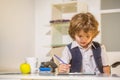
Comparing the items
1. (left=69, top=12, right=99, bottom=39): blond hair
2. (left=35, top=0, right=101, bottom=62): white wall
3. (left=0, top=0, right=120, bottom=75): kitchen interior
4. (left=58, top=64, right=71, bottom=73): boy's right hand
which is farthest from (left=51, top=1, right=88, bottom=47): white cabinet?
(left=58, top=64, right=71, bottom=73): boy's right hand

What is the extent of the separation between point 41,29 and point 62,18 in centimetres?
36

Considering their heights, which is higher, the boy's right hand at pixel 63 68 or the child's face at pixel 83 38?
the child's face at pixel 83 38

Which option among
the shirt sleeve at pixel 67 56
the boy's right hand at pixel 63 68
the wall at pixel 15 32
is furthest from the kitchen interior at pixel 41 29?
the boy's right hand at pixel 63 68

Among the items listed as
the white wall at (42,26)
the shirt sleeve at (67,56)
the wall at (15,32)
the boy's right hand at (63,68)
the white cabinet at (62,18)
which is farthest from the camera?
the white wall at (42,26)

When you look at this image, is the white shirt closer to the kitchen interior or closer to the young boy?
the young boy

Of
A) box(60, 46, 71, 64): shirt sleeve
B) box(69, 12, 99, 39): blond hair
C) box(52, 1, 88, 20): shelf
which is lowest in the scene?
box(60, 46, 71, 64): shirt sleeve

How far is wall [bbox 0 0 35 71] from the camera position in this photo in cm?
201

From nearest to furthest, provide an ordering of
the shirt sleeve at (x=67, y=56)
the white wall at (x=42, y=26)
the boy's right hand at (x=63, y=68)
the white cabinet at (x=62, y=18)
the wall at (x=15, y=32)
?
the boy's right hand at (x=63, y=68) → the shirt sleeve at (x=67, y=56) → the wall at (x=15, y=32) → the white cabinet at (x=62, y=18) → the white wall at (x=42, y=26)

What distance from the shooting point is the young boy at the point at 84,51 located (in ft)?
4.94

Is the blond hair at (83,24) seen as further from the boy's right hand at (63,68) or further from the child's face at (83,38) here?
the boy's right hand at (63,68)

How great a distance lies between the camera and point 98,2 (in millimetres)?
2234

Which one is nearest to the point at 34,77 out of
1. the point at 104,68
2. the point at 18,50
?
the point at 104,68

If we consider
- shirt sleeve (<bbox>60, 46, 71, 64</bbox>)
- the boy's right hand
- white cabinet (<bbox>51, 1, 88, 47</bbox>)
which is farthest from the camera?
white cabinet (<bbox>51, 1, 88, 47</bbox>)

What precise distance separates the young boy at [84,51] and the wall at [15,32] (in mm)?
696
